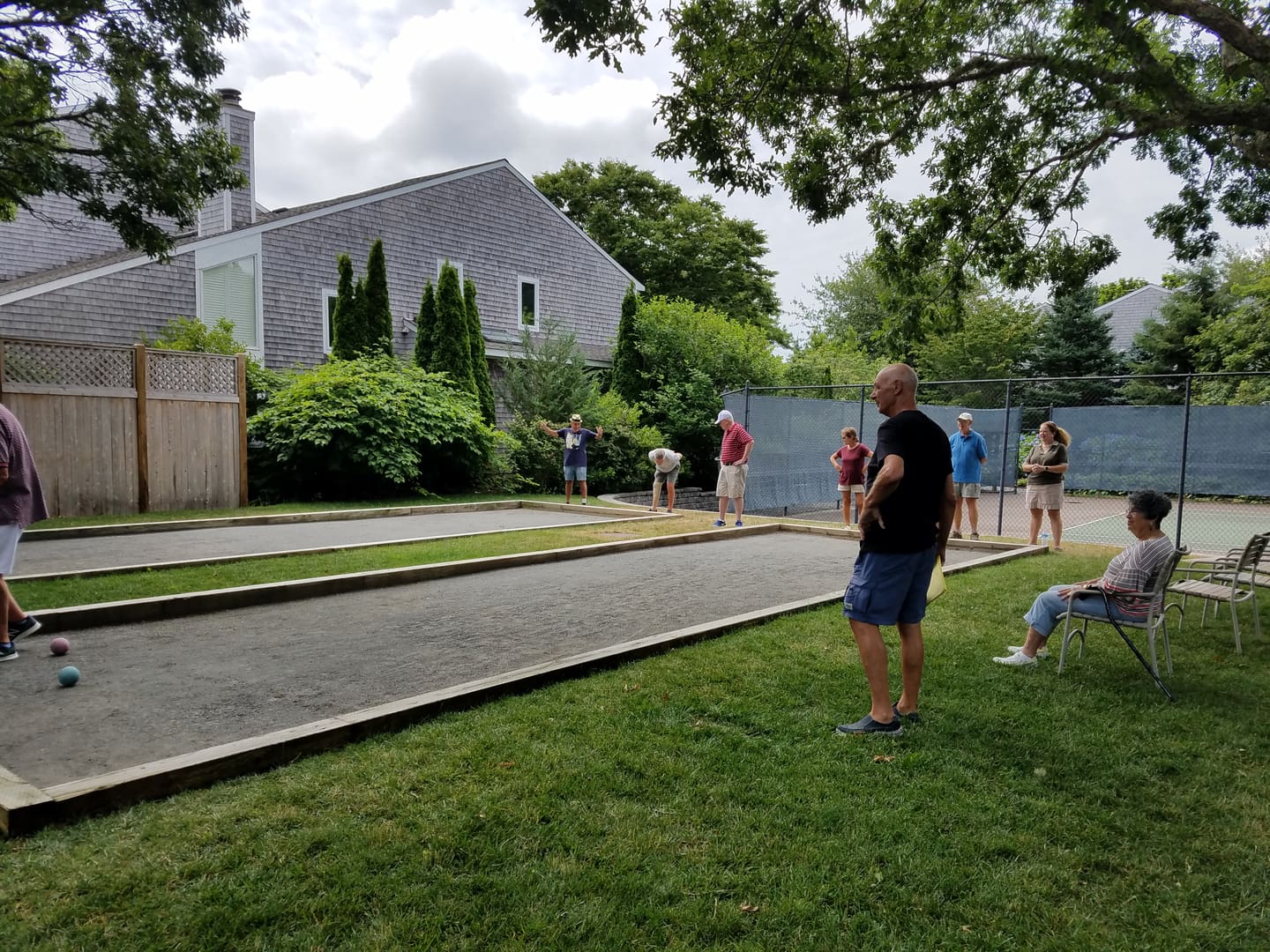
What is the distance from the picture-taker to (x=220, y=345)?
52.4 feet

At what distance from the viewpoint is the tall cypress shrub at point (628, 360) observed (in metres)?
21.8

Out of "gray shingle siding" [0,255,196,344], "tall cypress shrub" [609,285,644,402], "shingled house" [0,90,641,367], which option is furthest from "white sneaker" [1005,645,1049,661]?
"tall cypress shrub" [609,285,644,402]

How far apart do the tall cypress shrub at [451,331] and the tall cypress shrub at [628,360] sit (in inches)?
189

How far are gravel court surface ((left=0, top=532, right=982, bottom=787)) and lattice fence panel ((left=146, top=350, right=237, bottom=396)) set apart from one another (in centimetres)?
769

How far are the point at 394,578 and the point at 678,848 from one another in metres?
5.32

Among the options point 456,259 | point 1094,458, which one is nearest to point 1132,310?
point 1094,458

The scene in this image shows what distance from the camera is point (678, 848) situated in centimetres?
286

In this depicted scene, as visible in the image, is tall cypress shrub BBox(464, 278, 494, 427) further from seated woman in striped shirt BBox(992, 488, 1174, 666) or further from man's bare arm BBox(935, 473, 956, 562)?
man's bare arm BBox(935, 473, 956, 562)

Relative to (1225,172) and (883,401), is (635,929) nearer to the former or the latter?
(883,401)

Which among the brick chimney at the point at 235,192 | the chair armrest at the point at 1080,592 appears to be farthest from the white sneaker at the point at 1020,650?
the brick chimney at the point at 235,192

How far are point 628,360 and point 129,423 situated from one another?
1250cm

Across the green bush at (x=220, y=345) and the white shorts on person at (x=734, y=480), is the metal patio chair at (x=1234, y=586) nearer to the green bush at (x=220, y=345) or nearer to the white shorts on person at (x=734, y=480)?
the white shorts on person at (x=734, y=480)

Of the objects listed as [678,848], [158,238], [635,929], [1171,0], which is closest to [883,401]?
[678,848]

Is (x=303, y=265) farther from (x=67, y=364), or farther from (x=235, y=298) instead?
(x=67, y=364)
